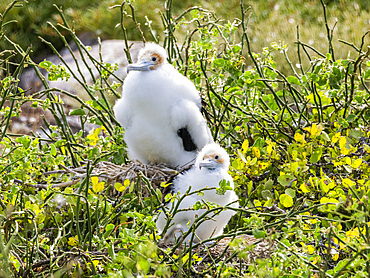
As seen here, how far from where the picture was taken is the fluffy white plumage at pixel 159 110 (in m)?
2.87

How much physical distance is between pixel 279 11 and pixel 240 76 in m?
4.29

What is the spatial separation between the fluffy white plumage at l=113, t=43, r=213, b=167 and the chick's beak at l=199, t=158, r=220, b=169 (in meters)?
0.37

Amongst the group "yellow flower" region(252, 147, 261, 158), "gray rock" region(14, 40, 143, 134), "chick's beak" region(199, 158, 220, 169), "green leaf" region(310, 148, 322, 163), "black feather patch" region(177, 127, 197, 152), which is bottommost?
"chick's beak" region(199, 158, 220, 169)

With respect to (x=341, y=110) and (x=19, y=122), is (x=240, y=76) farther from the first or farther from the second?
(x=19, y=122)

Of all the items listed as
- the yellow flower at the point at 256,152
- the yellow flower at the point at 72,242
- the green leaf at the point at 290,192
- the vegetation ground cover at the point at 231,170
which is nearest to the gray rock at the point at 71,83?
the vegetation ground cover at the point at 231,170

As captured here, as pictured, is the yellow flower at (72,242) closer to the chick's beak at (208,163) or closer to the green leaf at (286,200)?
the chick's beak at (208,163)

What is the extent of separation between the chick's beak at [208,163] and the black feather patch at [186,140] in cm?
42

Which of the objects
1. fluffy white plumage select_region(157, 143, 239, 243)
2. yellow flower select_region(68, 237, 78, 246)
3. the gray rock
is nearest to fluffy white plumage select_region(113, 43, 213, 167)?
fluffy white plumage select_region(157, 143, 239, 243)

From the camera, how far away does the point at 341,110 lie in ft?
9.88

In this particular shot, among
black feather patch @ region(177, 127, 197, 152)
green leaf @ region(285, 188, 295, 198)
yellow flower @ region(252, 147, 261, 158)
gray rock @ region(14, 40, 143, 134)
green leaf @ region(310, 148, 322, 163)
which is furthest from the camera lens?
gray rock @ region(14, 40, 143, 134)

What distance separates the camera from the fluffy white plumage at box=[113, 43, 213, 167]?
2.87 m

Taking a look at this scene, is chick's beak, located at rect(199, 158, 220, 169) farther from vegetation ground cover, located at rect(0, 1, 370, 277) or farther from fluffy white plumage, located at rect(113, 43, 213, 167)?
fluffy white plumage, located at rect(113, 43, 213, 167)

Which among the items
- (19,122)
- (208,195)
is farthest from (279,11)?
(208,195)

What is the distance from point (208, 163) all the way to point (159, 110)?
1.52 ft
